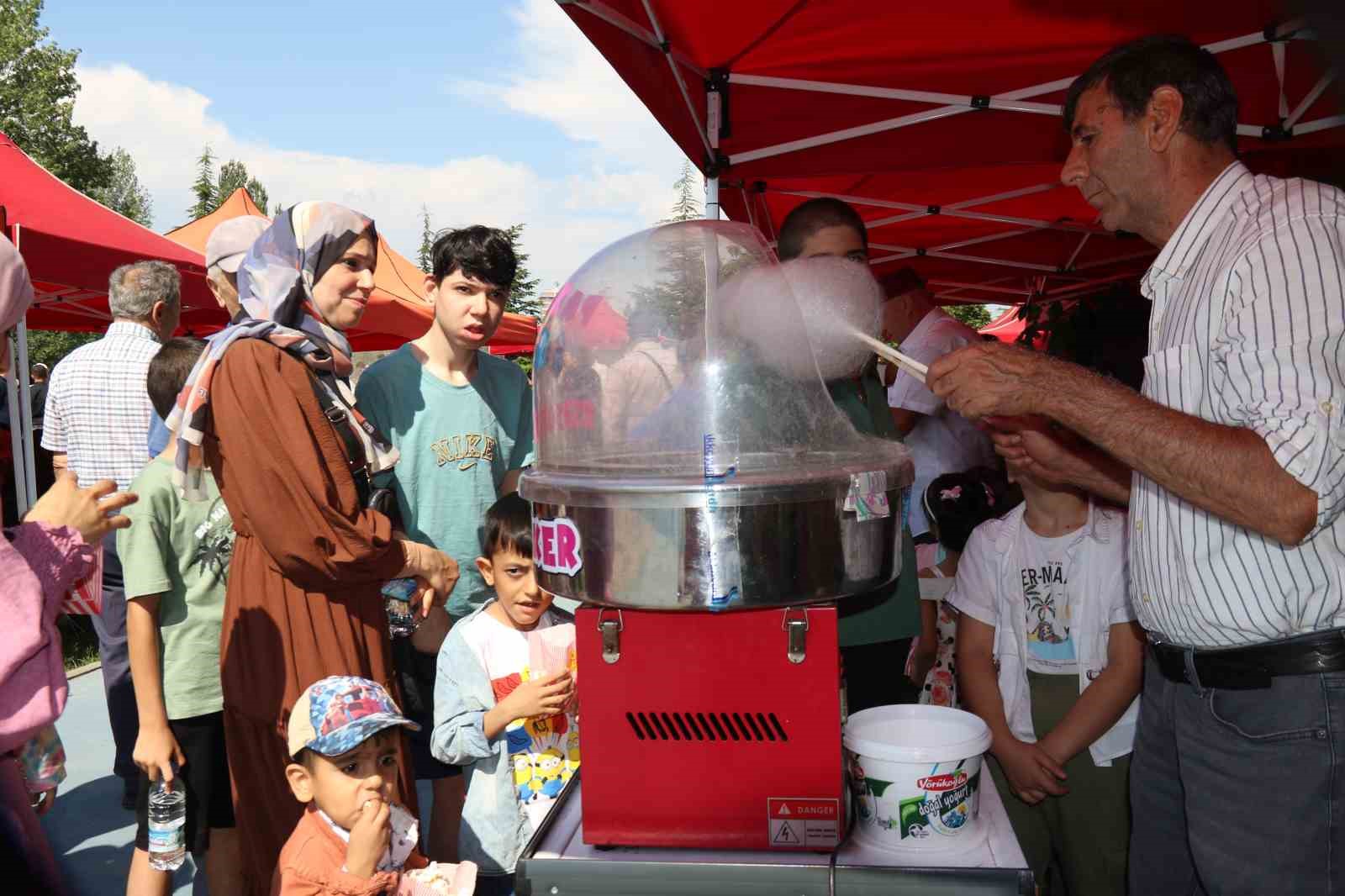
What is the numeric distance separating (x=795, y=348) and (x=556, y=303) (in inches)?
18.5

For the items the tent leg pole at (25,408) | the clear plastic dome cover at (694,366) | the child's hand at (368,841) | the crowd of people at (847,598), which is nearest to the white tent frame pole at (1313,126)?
the crowd of people at (847,598)

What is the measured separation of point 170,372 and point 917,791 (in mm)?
2463

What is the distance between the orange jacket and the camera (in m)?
1.85

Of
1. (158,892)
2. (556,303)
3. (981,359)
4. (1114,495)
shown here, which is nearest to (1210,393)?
(981,359)

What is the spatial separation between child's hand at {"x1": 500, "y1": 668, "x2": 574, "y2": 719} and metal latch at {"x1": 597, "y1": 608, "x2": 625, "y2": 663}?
722 millimetres

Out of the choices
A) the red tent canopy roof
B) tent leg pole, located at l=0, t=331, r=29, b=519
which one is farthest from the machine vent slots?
the red tent canopy roof

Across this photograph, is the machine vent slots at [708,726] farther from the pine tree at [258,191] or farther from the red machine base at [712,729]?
the pine tree at [258,191]

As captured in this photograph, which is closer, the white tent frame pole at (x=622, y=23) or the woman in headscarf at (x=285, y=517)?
the woman in headscarf at (x=285, y=517)

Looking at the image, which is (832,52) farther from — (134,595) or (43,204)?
(43,204)

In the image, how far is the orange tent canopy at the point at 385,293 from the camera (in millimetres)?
8969

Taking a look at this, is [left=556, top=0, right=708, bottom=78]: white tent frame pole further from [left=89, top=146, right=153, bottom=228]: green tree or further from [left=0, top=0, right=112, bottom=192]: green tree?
[left=89, top=146, right=153, bottom=228]: green tree

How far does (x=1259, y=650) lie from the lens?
150 centimetres

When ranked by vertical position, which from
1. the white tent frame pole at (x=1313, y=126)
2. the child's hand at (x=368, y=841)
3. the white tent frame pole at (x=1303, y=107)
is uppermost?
the white tent frame pole at (x=1303, y=107)

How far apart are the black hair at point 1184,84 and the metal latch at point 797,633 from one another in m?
1.10
